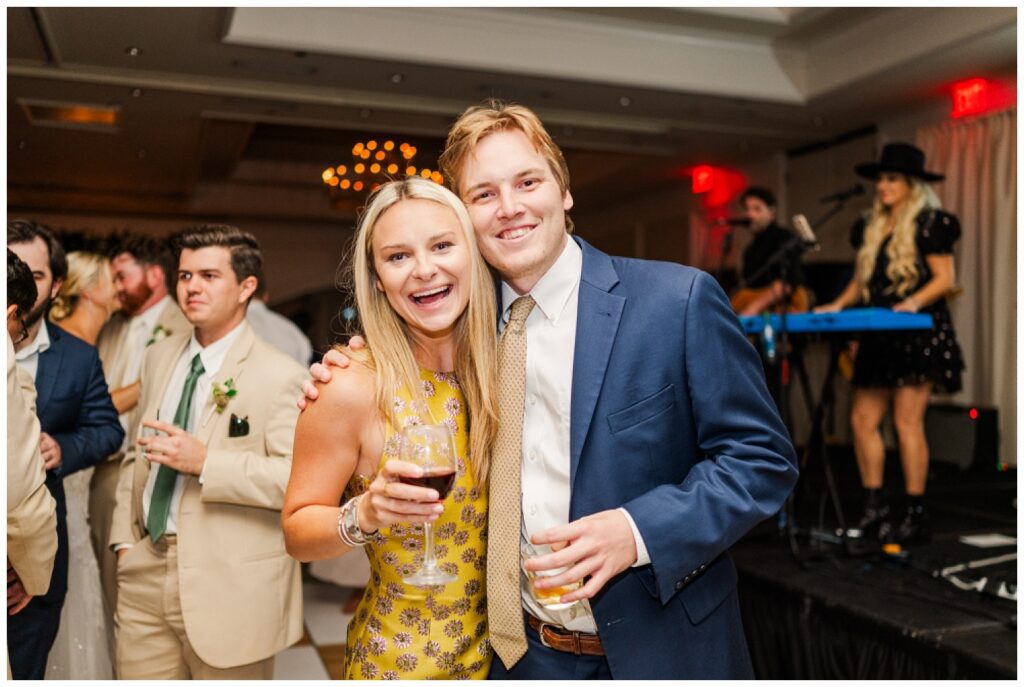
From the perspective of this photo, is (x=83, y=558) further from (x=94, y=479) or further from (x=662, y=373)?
(x=662, y=373)

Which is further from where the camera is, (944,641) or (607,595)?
(944,641)

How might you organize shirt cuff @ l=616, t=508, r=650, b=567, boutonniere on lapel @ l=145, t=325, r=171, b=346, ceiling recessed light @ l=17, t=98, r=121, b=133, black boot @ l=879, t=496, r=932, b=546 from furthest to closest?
ceiling recessed light @ l=17, t=98, r=121, b=133 → black boot @ l=879, t=496, r=932, b=546 → boutonniere on lapel @ l=145, t=325, r=171, b=346 → shirt cuff @ l=616, t=508, r=650, b=567

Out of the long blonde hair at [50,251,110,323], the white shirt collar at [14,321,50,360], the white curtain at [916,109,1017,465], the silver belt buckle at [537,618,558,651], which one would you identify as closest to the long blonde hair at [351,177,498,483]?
the silver belt buckle at [537,618,558,651]

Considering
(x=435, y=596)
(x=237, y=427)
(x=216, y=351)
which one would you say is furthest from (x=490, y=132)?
(x=216, y=351)

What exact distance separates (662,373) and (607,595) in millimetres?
407

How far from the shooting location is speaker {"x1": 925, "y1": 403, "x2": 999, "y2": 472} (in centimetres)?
654

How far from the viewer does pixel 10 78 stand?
6.73 m

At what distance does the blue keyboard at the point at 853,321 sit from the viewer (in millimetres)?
3656

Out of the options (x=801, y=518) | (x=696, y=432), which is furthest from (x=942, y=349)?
(x=696, y=432)

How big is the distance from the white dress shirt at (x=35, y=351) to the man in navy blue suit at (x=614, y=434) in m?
1.33

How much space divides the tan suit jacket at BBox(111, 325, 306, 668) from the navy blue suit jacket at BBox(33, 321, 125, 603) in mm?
173

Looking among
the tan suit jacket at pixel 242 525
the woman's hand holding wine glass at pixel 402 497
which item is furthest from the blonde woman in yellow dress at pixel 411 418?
the tan suit jacket at pixel 242 525

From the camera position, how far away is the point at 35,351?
2.43 m

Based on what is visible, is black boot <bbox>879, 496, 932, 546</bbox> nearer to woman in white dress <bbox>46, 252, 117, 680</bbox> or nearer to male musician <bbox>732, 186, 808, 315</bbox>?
male musician <bbox>732, 186, 808, 315</bbox>
